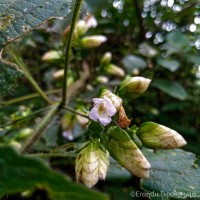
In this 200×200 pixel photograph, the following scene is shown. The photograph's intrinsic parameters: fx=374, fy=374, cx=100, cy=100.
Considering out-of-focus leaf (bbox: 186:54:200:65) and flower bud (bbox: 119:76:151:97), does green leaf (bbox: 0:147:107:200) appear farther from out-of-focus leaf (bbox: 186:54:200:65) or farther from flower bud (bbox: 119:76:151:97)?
out-of-focus leaf (bbox: 186:54:200:65)

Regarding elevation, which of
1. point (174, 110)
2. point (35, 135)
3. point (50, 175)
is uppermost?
point (50, 175)

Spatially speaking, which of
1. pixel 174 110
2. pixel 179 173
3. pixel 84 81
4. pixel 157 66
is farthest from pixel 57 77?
pixel 179 173

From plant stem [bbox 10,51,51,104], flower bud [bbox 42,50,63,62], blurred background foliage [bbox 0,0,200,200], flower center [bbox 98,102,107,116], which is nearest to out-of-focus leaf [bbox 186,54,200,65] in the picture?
blurred background foliage [bbox 0,0,200,200]

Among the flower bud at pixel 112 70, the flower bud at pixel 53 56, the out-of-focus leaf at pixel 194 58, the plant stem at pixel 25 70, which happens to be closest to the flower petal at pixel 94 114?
the plant stem at pixel 25 70

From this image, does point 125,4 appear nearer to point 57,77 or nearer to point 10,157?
point 57,77

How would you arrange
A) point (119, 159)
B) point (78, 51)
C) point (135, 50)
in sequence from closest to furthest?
point (119, 159) → point (78, 51) → point (135, 50)

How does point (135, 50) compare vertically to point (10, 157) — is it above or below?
below
